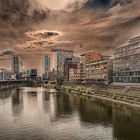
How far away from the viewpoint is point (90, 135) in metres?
62.1

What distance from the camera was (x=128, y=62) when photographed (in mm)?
153375

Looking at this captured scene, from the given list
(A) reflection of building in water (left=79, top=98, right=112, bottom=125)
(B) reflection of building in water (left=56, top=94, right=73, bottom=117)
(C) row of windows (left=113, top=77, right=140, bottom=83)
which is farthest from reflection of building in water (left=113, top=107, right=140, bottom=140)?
(C) row of windows (left=113, top=77, right=140, bottom=83)

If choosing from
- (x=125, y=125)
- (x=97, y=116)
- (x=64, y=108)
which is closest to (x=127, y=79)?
(x=64, y=108)

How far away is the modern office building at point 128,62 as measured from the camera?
14388cm

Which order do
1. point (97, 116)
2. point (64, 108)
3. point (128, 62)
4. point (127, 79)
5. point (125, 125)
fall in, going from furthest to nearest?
point (127, 79) → point (128, 62) → point (64, 108) → point (97, 116) → point (125, 125)

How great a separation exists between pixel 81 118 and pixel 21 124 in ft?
63.0

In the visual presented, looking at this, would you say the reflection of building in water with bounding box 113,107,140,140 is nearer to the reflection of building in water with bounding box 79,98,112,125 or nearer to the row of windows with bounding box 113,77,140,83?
the reflection of building in water with bounding box 79,98,112,125

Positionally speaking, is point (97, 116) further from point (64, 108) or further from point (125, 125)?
point (64, 108)

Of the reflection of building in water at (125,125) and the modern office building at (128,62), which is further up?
the modern office building at (128,62)

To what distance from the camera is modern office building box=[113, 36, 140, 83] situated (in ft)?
472

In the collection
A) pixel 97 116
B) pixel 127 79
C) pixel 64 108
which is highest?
pixel 127 79

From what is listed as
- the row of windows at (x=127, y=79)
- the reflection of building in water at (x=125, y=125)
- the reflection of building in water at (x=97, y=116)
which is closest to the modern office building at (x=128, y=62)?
the row of windows at (x=127, y=79)

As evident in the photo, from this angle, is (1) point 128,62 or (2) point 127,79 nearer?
(1) point 128,62

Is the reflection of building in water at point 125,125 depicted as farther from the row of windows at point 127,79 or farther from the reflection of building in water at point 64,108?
the row of windows at point 127,79
